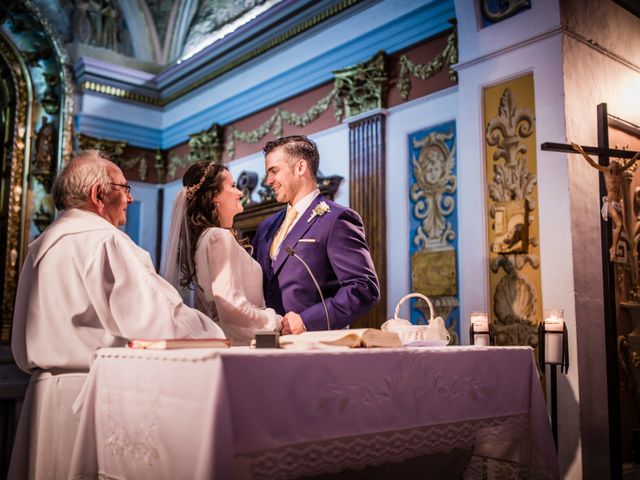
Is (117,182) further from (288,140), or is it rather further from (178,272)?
(288,140)

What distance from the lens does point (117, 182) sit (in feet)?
8.66

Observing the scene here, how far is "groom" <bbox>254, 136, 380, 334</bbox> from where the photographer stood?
121 inches

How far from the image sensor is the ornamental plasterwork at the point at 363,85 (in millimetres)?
5797

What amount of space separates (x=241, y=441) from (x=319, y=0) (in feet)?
17.4

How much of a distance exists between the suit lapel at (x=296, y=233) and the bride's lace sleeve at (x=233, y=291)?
445 mm

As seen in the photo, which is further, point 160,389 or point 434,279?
point 434,279

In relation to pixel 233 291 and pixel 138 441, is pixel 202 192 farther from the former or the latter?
pixel 138 441

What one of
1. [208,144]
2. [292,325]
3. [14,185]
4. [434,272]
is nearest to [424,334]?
[292,325]

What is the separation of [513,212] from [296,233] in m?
1.56

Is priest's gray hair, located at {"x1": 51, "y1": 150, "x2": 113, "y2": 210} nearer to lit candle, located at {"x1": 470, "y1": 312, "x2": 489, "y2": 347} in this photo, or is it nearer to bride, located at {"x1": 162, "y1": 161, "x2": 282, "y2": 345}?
bride, located at {"x1": 162, "y1": 161, "x2": 282, "y2": 345}

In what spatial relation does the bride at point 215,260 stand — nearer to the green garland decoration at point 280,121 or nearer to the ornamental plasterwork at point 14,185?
the green garland decoration at point 280,121

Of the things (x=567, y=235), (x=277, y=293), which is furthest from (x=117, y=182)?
(x=567, y=235)

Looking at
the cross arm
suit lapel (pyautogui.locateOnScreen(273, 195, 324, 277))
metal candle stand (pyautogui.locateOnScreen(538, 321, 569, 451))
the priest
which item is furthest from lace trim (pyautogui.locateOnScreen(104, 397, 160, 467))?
the cross arm

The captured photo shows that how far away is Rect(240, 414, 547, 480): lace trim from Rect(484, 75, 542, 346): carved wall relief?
1.59 metres
